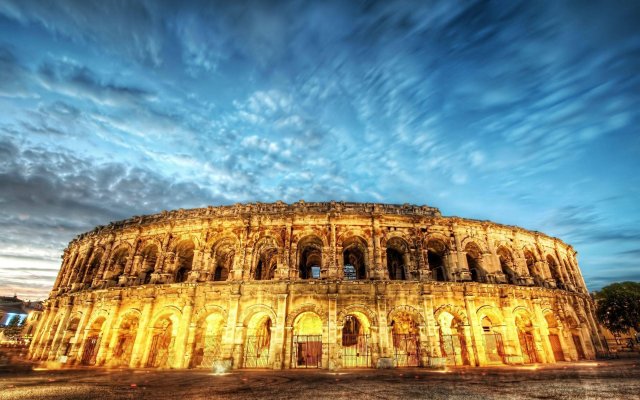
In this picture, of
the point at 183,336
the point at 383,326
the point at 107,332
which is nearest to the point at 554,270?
the point at 383,326

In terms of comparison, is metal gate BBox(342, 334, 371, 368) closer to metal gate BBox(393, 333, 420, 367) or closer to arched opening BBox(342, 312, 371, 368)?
arched opening BBox(342, 312, 371, 368)

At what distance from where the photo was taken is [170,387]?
9.16m

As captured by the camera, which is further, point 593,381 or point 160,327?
point 160,327

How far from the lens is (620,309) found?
23.3 meters

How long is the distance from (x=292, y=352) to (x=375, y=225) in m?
9.01

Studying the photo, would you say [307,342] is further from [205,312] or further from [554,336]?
[554,336]

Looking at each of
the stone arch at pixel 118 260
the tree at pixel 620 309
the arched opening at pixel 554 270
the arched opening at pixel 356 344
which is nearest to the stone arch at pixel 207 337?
the arched opening at pixel 356 344

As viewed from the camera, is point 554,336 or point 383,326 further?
point 554,336

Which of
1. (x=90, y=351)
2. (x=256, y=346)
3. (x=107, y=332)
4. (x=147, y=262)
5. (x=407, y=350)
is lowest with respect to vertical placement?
(x=90, y=351)

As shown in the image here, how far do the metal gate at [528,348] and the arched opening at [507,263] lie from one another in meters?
3.47

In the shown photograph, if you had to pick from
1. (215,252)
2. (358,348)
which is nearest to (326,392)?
(358,348)

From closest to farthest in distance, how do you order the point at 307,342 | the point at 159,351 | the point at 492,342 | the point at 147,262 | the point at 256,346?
the point at 307,342, the point at 256,346, the point at 492,342, the point at 159,351, the point at 147,262

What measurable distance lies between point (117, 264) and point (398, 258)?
69.1 feet

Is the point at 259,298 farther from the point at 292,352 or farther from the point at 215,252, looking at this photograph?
the point at 215,252
